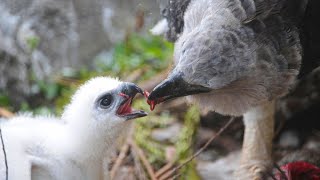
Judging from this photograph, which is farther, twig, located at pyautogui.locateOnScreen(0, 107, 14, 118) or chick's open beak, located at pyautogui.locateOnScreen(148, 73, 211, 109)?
twig, located at pyautogui.locateOnScreen(0, 107, 14, 118)

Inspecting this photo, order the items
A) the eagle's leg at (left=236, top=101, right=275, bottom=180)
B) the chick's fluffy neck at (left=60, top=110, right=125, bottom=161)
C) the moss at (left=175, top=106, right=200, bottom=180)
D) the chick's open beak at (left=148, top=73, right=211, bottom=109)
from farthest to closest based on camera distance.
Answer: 1. the eagle's leg at (left=236, top=101, right=275, bottom=180)
2. the moss at (left=175, top=106, right=200, bottom=180)
3. the chick's fluffy neck at (left=60, top=110, right=125, bottom=161)
4. the chick's open beak at (left=148, top=73, right=211, bottom=109)

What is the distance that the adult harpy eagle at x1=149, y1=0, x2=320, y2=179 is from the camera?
1.95 metres

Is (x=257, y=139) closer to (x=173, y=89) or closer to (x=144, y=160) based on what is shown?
(x=144, y=160)

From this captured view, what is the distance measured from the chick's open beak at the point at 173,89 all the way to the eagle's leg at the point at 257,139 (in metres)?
1.00

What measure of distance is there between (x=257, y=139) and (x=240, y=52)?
0.98m

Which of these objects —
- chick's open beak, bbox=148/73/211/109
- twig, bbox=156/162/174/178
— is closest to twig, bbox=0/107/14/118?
twig, bbox=156/162/174/178

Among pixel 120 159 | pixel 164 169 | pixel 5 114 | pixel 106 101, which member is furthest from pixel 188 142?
pixel 106 101

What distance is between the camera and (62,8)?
146 inches

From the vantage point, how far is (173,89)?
76.5 inches

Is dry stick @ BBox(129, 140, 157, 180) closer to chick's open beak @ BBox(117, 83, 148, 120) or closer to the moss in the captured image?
the moss

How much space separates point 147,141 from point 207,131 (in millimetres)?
323

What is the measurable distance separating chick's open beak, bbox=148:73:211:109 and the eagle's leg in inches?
39.3

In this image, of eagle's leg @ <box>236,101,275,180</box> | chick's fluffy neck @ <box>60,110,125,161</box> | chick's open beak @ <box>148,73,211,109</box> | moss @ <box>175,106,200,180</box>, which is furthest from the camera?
eagle's leg @ <box>236,101,275,180</box>

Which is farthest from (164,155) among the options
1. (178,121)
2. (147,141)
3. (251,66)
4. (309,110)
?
(251,66)
